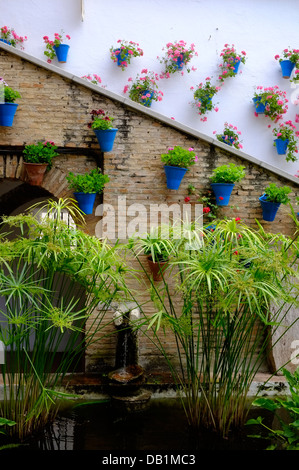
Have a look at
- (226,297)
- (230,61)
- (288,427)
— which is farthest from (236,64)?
(288,427)

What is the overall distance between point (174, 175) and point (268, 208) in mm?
1294

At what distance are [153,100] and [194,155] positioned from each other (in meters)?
2.35

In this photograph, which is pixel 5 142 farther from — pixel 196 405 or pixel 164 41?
pixel 196 405

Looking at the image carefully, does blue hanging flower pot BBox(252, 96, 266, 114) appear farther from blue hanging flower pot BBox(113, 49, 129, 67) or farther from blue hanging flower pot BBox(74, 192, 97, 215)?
blue hanging flower pot BBox(74, 192, 97, 215)

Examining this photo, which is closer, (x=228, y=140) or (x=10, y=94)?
(x=10, y=94)

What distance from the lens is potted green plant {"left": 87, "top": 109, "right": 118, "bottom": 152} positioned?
23.0 feet

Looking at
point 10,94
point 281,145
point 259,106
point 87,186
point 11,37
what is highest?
point 11,37

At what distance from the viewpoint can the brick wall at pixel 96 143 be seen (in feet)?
23.6

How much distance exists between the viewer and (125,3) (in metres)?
9.02

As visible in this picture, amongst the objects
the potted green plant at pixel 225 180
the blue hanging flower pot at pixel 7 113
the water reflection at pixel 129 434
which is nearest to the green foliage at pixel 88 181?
the blue hanging flower pot at pixel 7 113

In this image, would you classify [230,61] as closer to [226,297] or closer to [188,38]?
[188,38]

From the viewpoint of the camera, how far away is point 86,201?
7098 millimetres

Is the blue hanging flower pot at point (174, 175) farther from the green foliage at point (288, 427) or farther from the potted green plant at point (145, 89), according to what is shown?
the green foliage at point (288, 427)
